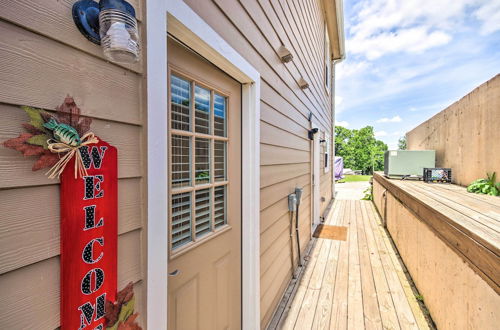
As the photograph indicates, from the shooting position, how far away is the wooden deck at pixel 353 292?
1956mm

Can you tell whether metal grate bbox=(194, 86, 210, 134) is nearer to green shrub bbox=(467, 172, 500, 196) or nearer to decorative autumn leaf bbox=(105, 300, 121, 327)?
decorative autumn leaf bbox=(105, 300, 121, 327)

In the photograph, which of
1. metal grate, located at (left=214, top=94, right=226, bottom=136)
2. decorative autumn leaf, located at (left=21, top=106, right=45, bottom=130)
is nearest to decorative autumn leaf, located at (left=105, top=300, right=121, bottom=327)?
decorative autumn leaf, located at (left=21, top=106, right=45, bottom=130)

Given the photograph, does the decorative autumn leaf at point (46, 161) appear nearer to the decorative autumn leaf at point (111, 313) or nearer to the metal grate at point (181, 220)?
the decorative autumn leaf at point (111, 313)

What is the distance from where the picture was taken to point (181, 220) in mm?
1088

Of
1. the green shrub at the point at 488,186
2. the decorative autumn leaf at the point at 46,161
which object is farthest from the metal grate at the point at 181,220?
the green shrub at the point at 488,186

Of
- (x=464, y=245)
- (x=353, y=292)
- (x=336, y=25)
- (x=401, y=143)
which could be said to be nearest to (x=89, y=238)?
(x=464, y=245)

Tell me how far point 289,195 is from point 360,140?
101ft

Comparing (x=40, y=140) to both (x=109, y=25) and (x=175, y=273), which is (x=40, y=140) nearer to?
(x=109, y=25)

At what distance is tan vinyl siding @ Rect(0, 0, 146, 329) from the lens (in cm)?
43

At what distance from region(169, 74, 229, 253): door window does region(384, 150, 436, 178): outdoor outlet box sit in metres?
3.71

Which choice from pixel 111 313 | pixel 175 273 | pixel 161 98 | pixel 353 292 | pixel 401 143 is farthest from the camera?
pixel 401 143

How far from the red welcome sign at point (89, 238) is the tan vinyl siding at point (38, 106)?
0.8 inches

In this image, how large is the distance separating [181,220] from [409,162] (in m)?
4.12

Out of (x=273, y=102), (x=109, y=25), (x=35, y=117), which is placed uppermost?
(x=273, y=102)
